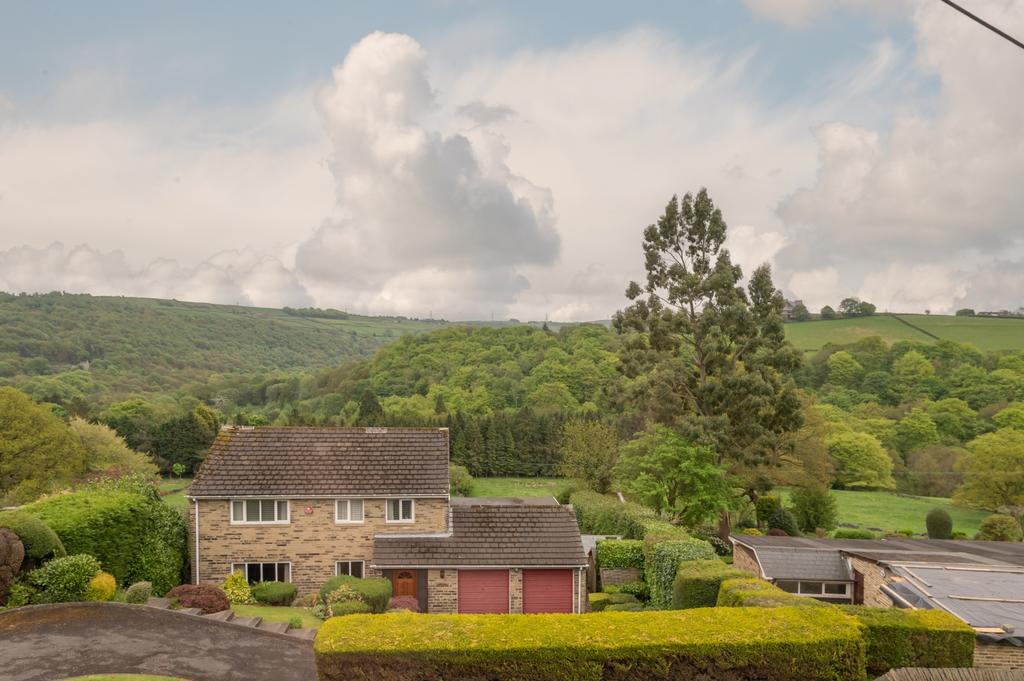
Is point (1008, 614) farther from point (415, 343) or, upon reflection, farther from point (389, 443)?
point (415, 343)

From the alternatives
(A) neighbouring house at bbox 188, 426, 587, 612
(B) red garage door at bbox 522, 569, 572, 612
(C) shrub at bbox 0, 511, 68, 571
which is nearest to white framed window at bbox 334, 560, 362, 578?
(A) neighbouring house at bbox 188, 426, 587, 612

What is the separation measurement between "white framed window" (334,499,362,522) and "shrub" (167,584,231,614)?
6190 millimetres

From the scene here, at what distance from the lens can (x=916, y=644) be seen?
502 inches

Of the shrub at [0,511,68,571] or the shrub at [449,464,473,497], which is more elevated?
the shrub at [0,511,68,571]

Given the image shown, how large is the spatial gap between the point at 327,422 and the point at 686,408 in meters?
61.3

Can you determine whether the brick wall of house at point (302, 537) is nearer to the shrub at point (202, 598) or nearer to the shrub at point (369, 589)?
the shrub at point (369, 589)

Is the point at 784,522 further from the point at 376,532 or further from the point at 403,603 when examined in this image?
the point at 403,603

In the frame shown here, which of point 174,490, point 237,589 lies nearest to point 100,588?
point 237,589

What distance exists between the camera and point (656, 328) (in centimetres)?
3650

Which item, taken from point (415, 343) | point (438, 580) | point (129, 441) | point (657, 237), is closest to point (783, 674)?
point (438, 580)

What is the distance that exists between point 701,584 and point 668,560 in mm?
4966

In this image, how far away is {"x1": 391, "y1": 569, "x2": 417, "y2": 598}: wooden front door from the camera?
25234mm

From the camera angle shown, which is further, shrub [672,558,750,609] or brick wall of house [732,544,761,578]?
brick wall of house [732,544,761,578]

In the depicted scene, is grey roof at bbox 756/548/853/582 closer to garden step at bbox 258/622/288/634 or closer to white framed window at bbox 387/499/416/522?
white framed window at bbox 387/499/416/522
